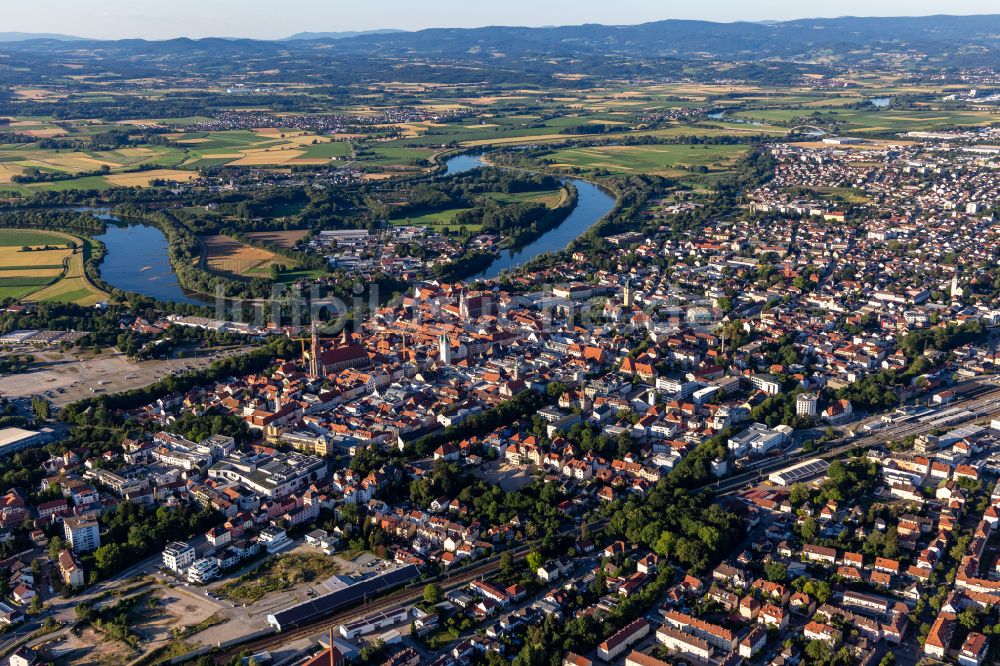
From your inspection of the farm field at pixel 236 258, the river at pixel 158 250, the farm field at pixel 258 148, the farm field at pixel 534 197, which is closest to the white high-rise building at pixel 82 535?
the river at pixel 158 250

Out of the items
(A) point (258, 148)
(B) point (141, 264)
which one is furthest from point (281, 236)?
(A) point (258, 148)

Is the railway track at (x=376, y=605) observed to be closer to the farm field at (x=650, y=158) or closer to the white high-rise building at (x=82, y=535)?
the white high-rise building at (x=82, y=535)

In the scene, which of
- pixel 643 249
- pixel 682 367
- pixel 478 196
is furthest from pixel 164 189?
pixel 682 367

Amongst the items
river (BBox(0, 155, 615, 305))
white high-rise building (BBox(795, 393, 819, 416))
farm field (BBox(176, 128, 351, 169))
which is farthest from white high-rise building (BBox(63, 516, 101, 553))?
farm field (BBox(176, 128, 351, 169))

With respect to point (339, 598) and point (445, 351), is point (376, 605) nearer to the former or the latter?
point (339, 598)

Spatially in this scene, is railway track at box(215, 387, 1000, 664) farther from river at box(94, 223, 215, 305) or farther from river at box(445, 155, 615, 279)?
river at box(94, 223, 215, 305)

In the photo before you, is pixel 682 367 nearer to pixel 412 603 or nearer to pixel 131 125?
pixel 412 603
